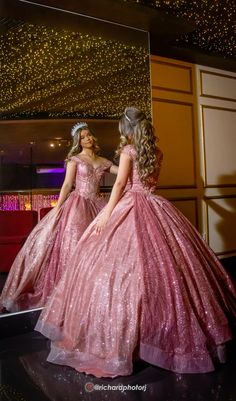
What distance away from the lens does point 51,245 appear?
2.57 m

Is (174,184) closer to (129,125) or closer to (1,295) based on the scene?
(129,125)

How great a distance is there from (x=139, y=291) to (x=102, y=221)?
0.54 metres

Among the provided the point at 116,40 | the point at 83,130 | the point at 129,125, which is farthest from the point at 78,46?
the point at 129,125

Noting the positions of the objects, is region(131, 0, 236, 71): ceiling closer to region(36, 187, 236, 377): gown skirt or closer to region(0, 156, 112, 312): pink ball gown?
region(0, 156, 112, 312): pink ball gown

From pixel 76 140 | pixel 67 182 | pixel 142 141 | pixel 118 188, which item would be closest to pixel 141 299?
pixel 118 188

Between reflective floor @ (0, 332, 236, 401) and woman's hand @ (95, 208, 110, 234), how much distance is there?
756mm

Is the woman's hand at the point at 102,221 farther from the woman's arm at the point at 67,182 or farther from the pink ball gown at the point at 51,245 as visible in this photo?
the woman's arm at the point at 67,182

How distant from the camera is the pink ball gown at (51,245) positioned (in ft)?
8.26

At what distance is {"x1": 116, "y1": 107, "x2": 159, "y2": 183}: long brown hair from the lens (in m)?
2.25

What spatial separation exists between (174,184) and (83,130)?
4.44 ft

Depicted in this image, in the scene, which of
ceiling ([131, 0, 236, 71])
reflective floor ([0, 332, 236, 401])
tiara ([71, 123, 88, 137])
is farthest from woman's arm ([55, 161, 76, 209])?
ceiling ([131, 0, 236, 71])

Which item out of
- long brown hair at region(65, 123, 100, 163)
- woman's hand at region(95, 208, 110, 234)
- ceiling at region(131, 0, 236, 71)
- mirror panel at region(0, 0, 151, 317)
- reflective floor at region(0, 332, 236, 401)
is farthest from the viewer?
ceiling at region(131, 0, 236, 71)

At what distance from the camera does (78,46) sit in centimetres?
274

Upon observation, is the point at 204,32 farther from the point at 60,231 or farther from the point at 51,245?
the point at 51,245
